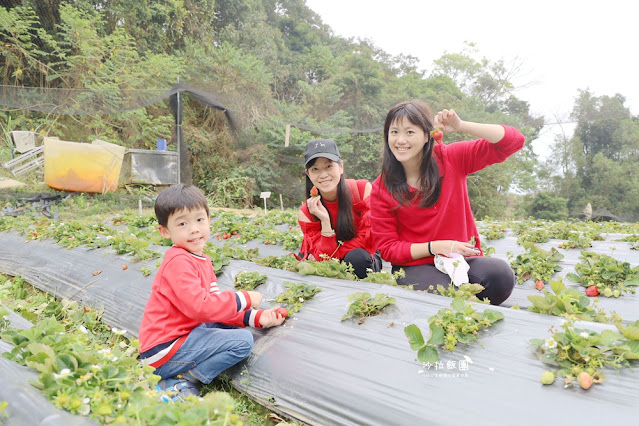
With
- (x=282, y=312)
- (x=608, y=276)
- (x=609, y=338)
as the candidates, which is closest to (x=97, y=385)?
→ (x=282, y=312)

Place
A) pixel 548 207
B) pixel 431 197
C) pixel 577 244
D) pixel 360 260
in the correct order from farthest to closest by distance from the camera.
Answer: pixel 548 207 < pixel 577 244 < pixel 360 260 < pixel 431 197

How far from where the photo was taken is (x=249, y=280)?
2477 millimetres

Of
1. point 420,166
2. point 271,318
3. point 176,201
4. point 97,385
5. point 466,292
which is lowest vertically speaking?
point 271,318

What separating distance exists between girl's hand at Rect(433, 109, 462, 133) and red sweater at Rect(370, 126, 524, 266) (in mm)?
200

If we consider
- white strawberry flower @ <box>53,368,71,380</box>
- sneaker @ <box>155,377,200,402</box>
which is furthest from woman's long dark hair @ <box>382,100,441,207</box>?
white strawberry flower @ <box>53,368,71,380</box>

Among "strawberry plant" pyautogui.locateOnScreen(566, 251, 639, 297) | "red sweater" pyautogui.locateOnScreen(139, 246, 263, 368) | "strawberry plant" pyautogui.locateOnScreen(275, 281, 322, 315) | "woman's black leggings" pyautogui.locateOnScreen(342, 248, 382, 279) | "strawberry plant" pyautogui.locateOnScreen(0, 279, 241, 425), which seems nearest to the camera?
"strawberry plant" pyautogui.locateOnScreen(0, 279, 241, 425)

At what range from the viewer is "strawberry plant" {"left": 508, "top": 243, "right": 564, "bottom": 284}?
9.39ft

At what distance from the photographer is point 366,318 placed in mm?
1837

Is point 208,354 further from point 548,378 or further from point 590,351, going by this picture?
point 590,351

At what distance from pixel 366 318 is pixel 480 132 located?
1.18m

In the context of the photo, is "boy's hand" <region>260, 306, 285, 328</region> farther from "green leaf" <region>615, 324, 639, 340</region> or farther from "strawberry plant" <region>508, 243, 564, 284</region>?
"strawberry plant" <region>508, 243, 564, 284</region>

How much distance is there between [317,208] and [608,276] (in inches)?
71.7

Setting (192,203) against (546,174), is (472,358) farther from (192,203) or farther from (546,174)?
(546,174)

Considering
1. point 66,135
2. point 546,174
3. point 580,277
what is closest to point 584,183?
point 546,174
